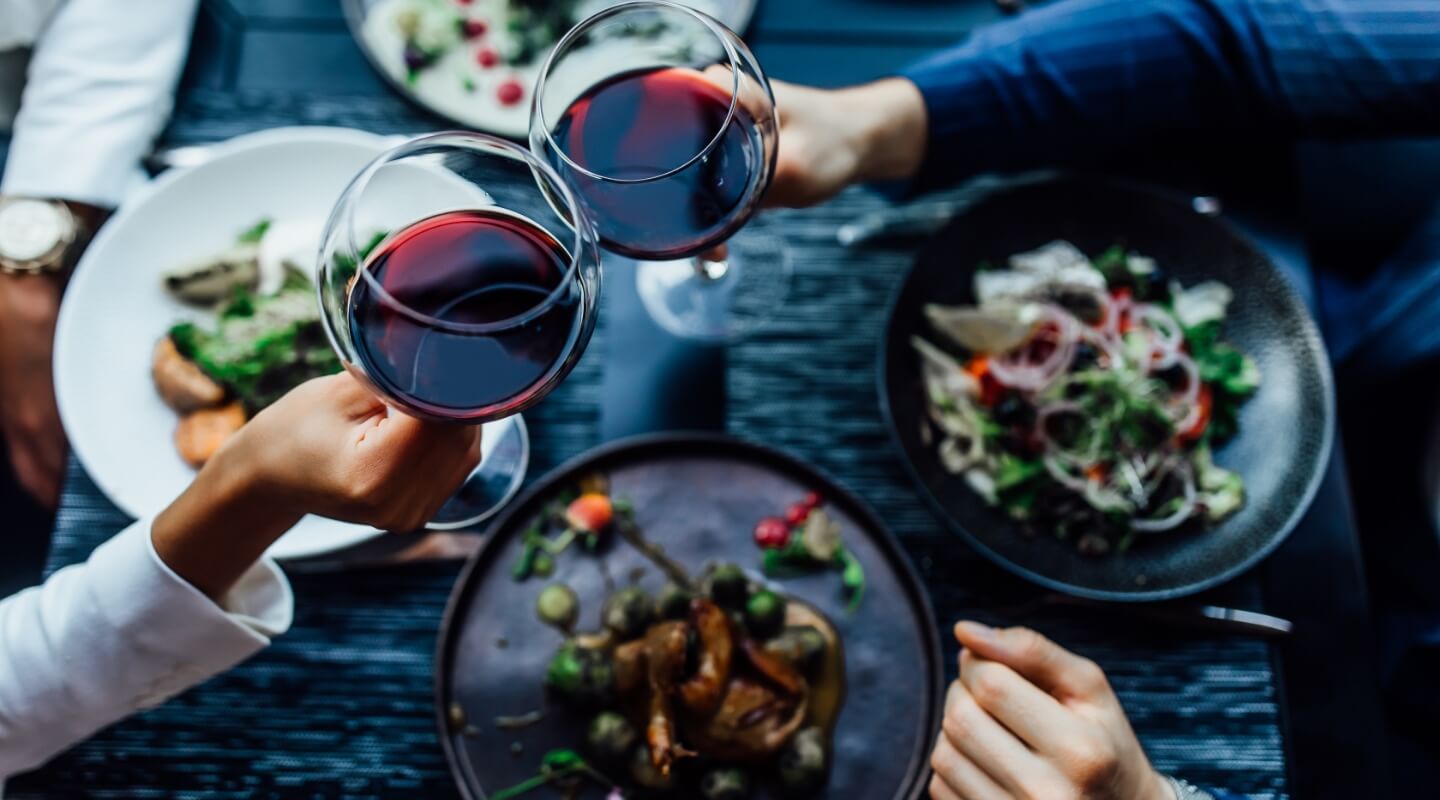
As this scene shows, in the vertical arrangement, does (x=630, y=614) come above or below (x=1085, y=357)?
below

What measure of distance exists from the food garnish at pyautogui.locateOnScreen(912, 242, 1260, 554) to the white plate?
0.66m

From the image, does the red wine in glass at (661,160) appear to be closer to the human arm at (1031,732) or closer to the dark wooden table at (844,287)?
the dark wooden table at (844,287)

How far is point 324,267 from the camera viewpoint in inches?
35.5

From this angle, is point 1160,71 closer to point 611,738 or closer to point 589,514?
point 589,514

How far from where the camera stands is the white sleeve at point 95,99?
1460mm

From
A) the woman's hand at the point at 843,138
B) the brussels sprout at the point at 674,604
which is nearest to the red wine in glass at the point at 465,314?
the woman's hand at the point at 843,138

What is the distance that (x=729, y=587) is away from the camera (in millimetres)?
1323

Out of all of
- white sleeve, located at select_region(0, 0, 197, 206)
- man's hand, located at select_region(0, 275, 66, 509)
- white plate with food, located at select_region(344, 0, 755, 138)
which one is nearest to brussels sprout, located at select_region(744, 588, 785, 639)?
white plate with food, located at select_region(344, 0, 755, 138)

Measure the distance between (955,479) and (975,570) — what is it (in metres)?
0.14

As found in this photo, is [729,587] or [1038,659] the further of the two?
[729,587]

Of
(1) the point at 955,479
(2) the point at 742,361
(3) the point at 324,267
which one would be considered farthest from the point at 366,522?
(1) the point at 955,479

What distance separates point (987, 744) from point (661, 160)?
29.0 inches

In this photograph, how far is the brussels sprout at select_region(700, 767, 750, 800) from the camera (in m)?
1.25

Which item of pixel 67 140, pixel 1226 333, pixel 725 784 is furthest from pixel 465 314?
pixel 1226 333
